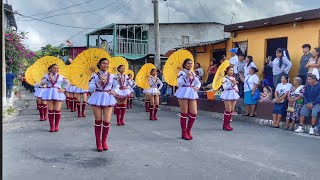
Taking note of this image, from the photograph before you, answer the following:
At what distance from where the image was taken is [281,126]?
454 inches

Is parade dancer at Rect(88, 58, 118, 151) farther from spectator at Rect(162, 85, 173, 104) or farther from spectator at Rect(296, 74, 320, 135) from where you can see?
spectator at Rect(162, 85, 173, 104)

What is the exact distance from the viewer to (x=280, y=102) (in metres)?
11.4

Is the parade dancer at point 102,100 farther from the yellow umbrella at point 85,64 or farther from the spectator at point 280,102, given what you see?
the spectator at point 280,102

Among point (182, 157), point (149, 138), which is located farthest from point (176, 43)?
point (182, 157)

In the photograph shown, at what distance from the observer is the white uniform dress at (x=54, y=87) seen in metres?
10.3

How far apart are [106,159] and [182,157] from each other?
144cm

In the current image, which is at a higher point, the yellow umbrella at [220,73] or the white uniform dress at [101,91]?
the yellow umbrella at [220,73]

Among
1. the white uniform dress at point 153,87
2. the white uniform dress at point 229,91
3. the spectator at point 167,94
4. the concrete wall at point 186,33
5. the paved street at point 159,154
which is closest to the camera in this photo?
the paved street at point 159,154

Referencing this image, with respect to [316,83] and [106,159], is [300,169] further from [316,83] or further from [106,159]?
[316,83]

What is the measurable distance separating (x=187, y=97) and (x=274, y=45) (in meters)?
8.02

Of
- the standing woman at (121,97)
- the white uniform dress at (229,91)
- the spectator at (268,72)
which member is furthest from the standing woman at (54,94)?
the spectator at (268,72)

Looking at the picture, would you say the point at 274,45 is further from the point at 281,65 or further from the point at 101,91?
the point at 101,91

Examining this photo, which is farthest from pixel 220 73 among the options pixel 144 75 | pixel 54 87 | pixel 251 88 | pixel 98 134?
pixel 54 87

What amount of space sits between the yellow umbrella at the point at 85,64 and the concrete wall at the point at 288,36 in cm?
865
